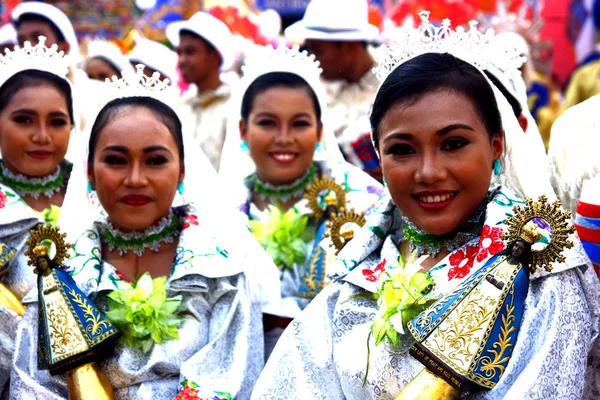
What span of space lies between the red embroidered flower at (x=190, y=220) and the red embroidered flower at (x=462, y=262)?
50.1 inches

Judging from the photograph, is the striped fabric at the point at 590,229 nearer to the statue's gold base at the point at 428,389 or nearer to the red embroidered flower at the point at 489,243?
the red embroidered flower at the point at 489,243

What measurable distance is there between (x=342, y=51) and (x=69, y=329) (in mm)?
4188

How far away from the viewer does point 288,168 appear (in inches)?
189

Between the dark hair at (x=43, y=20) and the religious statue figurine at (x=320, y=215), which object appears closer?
the religious statue figurine at (x=320, y=215)

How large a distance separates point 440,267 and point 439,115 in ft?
1.67

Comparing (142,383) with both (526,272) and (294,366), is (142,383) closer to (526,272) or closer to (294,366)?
(294,366)

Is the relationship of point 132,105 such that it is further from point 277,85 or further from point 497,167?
point 497,167

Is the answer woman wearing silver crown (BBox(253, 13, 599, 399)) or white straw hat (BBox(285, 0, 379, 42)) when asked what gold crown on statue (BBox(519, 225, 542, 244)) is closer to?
woman wearing silver crown (BBox(253, 13, 599, 399))

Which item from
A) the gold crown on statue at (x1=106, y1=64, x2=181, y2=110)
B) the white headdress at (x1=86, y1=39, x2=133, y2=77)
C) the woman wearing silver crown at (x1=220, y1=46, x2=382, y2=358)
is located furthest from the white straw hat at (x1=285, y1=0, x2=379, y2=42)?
the gold crown on statue at (x1=106, y1=64, x2=181, y2=110)

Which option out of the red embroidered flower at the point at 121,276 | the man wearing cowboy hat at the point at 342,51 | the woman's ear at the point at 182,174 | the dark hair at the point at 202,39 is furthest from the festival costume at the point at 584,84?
the red embroidered flower at the point at 121,276

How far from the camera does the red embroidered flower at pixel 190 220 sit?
12.6ft

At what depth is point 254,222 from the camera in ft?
15.3

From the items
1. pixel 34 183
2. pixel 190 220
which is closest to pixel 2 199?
pixel 34 183

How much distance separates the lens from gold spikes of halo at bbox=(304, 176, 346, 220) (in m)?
4.46
